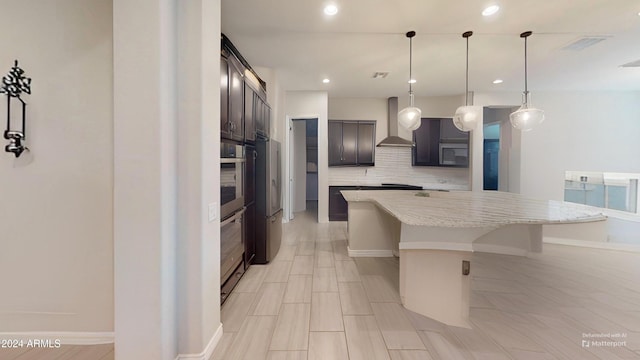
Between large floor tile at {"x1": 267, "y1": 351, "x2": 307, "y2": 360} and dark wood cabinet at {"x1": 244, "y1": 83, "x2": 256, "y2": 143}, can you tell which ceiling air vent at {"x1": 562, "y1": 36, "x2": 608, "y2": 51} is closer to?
dark wood cabinet at {"x1": 244, "y1": 83, "x2": 256, "y2": 143}

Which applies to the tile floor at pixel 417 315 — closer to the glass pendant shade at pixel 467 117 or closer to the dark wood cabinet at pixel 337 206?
the glass pendant shade at pixel 467 117

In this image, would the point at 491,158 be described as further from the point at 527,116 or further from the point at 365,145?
the point at 527,116

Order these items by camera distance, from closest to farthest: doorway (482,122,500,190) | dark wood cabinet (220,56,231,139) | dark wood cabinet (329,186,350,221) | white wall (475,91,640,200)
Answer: dark wood cabinet (220,56,231,139), white wall (475,91,640,200), dark wood cabinet (329,186,350,221), doorway (482,122,500,190)

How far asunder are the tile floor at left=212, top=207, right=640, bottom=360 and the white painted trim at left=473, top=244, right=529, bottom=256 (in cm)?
19

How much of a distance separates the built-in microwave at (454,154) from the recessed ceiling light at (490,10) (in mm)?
3491

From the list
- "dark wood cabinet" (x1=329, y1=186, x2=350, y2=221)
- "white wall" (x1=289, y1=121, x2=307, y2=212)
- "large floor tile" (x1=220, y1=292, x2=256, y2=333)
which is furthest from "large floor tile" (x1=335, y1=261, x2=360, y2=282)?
"white wall" (x1=289, y1=121, x2=307, y2=212)

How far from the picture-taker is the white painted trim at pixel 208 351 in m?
1.57

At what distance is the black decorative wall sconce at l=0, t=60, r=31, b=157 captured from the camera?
5.50 ft

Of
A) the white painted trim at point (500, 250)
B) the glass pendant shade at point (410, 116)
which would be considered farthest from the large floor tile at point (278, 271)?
the white painted trim at point (500, 250)

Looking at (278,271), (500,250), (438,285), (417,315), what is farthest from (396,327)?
(500,250)

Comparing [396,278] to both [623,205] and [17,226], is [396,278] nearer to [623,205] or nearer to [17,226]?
[17,226]

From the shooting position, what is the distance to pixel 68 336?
1.79 meters

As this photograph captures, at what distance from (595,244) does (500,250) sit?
1787 millimetres

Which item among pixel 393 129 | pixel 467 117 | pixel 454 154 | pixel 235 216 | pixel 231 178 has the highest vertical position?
pixel 393 129
